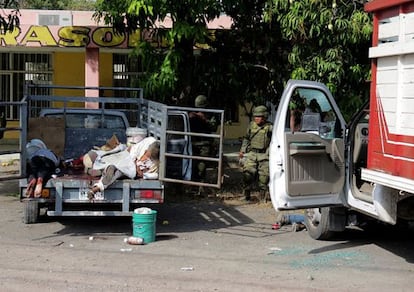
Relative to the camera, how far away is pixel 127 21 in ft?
35.2

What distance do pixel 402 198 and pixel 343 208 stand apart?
140 cm

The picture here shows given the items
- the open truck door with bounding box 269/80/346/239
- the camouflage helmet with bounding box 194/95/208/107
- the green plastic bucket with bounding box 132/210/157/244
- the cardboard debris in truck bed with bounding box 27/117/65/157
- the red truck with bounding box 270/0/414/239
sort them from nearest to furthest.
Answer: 1. the red truck with bounding box 270/0/414/239
2. the open truck door with bounding box 269/80/346/239
3. the green plastic bucket with bounding box 132/210/157/244
4. the cardboard debris in truck bed with bounding box 27/117/65/157
5. the camouflage helmet with bounding box 194/95/208/107

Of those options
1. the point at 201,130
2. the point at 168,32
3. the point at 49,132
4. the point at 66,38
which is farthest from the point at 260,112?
the point at 66,38

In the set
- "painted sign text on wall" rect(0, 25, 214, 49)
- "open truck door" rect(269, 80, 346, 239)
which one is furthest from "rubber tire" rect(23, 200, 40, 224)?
"painted sign text on wall" rect(0, 25, 214, 49)

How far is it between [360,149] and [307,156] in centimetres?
83

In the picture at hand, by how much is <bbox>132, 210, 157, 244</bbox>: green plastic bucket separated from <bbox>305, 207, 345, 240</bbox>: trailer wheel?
2.03 meters

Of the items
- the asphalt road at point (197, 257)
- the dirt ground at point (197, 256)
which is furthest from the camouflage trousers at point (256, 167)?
the asphalt road at point (197, 257)

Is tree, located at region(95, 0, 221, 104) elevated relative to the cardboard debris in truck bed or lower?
elevated

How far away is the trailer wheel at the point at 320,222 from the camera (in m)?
7.59

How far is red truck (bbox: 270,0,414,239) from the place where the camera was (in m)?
5.80

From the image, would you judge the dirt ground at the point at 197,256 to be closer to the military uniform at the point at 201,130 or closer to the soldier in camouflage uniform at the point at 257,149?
the soldier in camouflage uniform at the point at 257,149

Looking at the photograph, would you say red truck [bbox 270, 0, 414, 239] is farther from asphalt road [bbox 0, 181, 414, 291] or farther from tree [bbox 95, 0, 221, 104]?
tree [bbox 95, 0, 221, 104]

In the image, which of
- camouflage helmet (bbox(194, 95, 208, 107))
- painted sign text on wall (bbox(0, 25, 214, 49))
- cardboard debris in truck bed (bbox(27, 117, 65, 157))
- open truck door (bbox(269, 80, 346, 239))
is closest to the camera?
open truck door (bbox(269, 80, 346, 239))

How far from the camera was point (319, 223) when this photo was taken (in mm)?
7797
